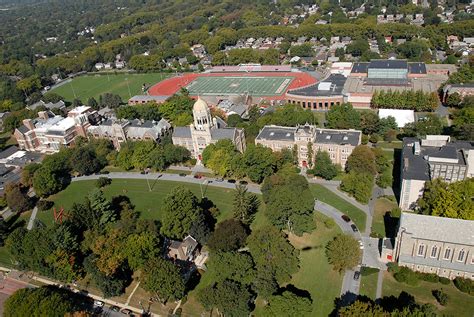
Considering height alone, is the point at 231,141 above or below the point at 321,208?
above

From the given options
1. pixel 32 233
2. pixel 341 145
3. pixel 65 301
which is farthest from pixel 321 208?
pixel 32 233

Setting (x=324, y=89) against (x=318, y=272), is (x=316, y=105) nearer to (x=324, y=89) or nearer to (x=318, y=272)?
(x=324, y=89)

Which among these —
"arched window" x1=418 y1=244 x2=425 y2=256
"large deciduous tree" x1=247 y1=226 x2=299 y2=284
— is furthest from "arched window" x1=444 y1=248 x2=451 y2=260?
"large deciduous tree" x1=247 y1=226 x2=299 y2=284

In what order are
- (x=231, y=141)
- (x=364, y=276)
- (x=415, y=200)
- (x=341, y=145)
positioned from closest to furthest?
1. (x=364, y=276)
2. (x=415, y=200)
3. (x=341, y=145)
4. (x=231, y=141)

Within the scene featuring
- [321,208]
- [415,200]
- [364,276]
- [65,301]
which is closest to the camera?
[65,301]

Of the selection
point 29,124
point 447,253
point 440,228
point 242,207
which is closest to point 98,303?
point 242,207

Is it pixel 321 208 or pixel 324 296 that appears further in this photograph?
pixel 321 208

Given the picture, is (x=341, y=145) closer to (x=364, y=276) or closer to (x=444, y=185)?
(x=444, y=185)
